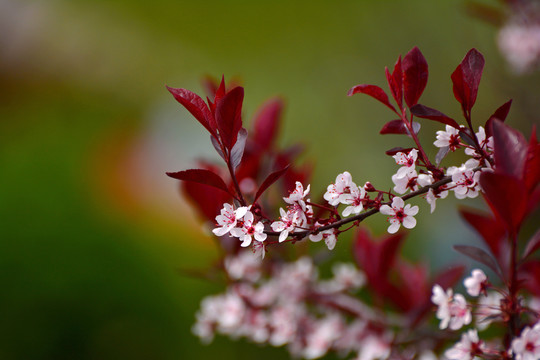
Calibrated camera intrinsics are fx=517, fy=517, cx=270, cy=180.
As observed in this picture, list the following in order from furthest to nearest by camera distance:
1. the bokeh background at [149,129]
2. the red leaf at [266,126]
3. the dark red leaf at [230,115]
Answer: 1. the bokeh background at [149,129]
2. the red leaf at [266,126]
3. the dark red leaf at [230,115]

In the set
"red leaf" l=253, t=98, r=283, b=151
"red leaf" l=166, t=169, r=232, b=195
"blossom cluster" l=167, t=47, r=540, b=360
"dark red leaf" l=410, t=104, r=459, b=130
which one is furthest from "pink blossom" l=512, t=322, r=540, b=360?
"red leaf" l=253, t=98, r=283, b=151

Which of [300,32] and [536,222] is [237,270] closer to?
[536,222]

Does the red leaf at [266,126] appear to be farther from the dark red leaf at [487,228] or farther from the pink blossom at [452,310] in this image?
the pink blossom at [452,310]

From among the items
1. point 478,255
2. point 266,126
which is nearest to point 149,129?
point 266,126

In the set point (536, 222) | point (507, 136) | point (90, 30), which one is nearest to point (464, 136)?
point (507, 136)

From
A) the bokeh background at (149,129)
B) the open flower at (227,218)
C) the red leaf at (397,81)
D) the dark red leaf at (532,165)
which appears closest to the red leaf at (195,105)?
the open flower at (227,218)

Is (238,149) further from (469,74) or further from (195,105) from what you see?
(469,74)
